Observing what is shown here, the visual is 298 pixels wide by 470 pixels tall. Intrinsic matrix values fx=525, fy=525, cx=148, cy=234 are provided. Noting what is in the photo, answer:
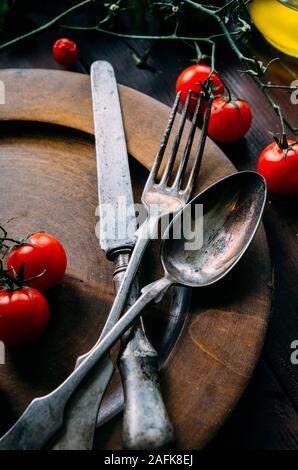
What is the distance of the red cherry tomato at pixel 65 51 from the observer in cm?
132

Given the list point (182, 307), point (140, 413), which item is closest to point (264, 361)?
point (182, 307)

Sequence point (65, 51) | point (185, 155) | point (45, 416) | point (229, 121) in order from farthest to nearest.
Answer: point (65, 51) < point (229, 121) < point (185, 155) < point (45, 416)

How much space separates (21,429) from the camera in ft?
2.36

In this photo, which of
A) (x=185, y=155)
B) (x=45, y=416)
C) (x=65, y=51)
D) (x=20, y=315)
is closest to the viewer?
(x=45, y=416)

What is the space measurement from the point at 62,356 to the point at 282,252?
19.0 inches

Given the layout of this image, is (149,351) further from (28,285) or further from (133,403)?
(28,285)

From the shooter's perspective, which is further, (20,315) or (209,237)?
(209,237)

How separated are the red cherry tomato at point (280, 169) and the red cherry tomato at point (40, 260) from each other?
0.47 meters

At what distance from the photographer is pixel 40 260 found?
35.4 inches

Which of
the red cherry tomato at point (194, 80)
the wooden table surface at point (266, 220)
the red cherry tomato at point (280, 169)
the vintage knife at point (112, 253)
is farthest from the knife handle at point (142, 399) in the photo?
the red cherry tomato at point (194, 80)

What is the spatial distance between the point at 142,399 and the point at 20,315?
24 centimetres

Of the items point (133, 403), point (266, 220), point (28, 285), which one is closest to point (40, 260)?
point (28, 285)

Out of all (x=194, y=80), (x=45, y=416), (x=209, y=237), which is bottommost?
(x=45, y=416)

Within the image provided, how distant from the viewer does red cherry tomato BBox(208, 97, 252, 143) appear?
117 centimetres
